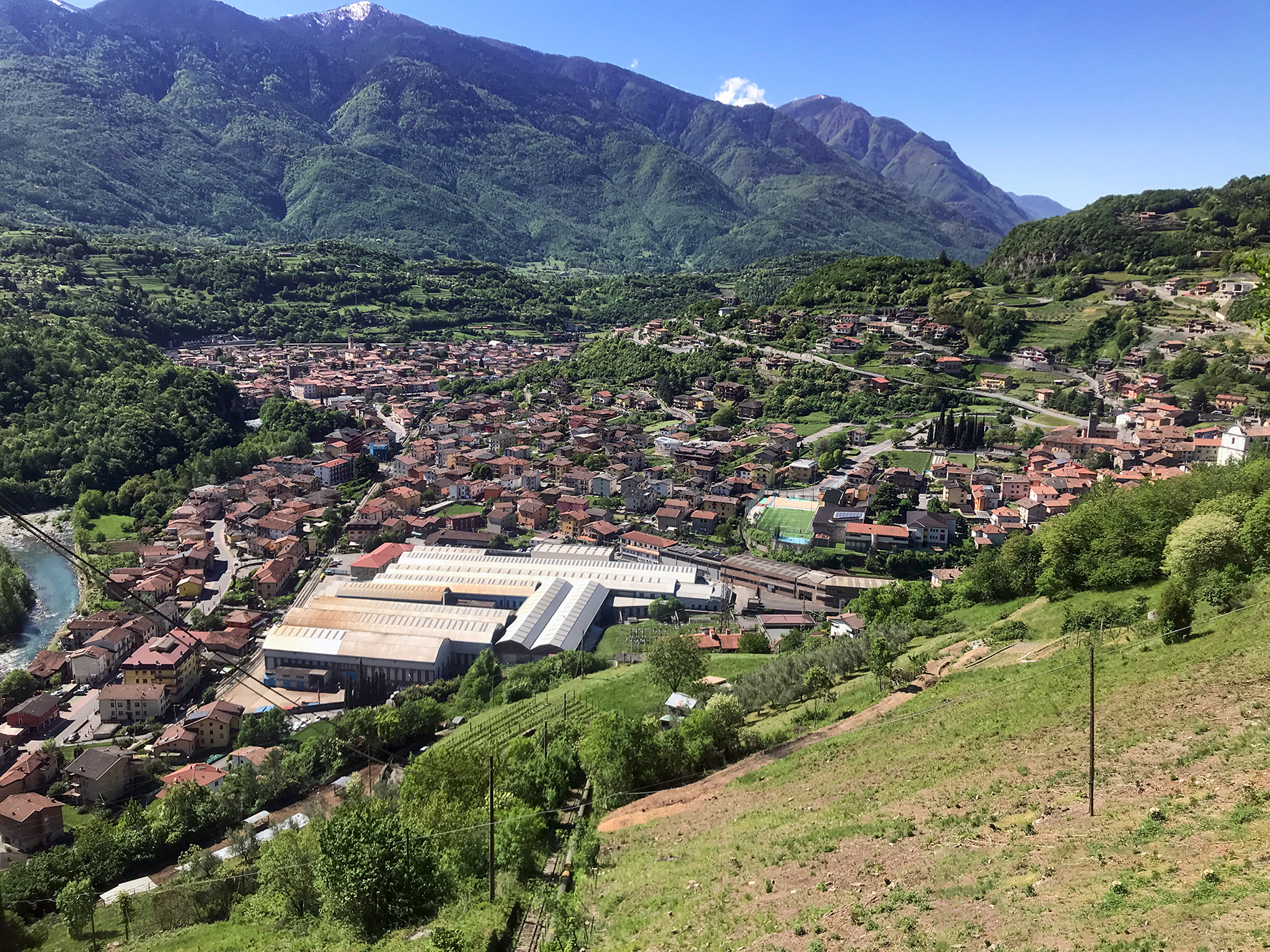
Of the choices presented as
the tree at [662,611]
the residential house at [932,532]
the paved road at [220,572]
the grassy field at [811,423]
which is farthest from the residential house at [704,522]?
the paved road at [220,572]

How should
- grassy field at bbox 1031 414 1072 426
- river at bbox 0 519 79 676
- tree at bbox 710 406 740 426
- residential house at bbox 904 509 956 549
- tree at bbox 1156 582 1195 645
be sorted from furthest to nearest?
1. tree at bbox 710 406 740 426
2. grassy field at bbox 1031 414 1072 426
3. residential house at bbox 904 509 956 549
4. river at bbox 0 519 79 676
5. tree at bbox 1156 582 1195 645

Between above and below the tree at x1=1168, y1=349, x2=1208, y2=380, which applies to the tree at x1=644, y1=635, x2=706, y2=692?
below

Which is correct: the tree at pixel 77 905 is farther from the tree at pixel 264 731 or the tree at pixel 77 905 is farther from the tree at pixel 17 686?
the tree at pixel 17 686

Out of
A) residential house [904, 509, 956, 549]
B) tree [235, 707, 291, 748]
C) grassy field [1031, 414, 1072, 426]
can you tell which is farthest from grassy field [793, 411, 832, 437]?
tree [235, 707, 291, 748]

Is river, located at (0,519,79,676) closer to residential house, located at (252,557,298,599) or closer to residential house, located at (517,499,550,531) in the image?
residential house, located at (252,557,298,599)

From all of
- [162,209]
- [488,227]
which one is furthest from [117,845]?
[488,227]

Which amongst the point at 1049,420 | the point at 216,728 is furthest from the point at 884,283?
the point at 216,728
